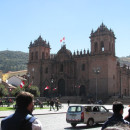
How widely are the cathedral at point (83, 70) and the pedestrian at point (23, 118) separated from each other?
45958 millimetres

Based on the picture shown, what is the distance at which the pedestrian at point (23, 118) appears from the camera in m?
3.05

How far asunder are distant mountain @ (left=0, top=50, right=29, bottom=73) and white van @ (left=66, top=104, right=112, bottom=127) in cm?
13654

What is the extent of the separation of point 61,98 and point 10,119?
5123 cm

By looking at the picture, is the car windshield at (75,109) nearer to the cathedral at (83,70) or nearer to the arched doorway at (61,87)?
the cathedral at (83,70)

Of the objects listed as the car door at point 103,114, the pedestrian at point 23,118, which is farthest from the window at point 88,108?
the pedestrian at point 23,118

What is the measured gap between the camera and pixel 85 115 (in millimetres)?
14156

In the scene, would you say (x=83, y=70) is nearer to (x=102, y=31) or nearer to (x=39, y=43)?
(x=102, y=31)

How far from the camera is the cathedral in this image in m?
52.9

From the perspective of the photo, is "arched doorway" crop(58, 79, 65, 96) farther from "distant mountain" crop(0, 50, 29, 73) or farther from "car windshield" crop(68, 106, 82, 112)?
"distant mountain" crop(0, 50, 29, 73)

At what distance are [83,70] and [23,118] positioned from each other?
54057mm

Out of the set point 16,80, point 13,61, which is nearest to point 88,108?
point 16,80

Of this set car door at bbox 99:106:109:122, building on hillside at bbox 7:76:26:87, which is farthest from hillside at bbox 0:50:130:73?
car door at bbox 99:106:109:122

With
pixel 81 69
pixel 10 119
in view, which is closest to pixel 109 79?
pixel 81 69

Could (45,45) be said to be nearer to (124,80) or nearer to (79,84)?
(79,84)
